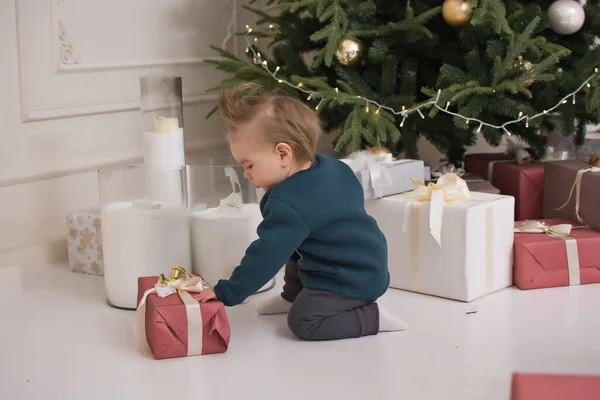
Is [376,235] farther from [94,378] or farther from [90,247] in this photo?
[90,247]

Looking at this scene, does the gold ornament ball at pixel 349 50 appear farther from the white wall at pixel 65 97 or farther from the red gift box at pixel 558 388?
the red gift box at pixel 558 388

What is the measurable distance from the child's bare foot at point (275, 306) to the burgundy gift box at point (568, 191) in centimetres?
86

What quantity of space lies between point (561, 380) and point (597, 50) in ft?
5.75

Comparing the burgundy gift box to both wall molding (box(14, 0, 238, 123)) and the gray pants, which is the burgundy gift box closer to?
the gray pants

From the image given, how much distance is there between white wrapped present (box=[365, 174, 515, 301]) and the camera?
1.95m

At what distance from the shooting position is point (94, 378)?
157 cm

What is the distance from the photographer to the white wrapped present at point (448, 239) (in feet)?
6.40

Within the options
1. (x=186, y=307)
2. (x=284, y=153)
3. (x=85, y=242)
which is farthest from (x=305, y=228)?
(x=85, y=242)

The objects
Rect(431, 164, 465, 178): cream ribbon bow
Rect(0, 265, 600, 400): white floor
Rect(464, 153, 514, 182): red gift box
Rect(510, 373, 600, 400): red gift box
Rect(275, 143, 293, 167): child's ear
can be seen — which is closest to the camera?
Rect(510, 373, 600, 400): red gift box

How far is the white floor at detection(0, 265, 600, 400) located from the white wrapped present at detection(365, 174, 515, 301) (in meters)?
0.05

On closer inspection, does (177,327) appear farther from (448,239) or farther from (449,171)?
(449,171)

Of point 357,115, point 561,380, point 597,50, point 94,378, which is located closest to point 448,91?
point 357,115

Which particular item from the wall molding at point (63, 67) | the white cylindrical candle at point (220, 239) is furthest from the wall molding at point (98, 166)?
the white cylindrical candle at point (220, 239)

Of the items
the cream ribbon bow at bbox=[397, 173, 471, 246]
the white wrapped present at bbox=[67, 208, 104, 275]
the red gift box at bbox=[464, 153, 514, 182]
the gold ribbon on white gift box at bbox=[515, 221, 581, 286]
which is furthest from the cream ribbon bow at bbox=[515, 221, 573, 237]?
the white wrapped present at bbox=[67, 208, 104, 275]
